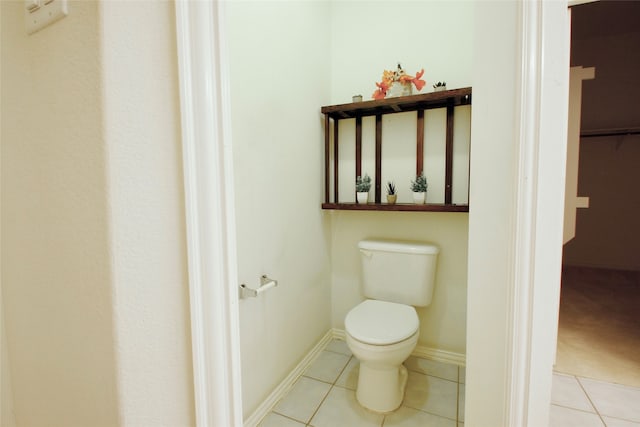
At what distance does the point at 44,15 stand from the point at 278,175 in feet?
3.48

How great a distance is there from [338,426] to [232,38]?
1768 mm

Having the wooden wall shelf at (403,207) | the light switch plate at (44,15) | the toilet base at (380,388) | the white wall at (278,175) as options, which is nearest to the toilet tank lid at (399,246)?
the wooden wall shelf at (403,207)

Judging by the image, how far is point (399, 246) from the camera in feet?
5.76

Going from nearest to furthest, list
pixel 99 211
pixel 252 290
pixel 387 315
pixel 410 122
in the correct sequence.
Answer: pixel 99 211, pixel 252 290, pixel 387 315, pixel 410 122

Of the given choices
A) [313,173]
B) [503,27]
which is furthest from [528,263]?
[313,173]

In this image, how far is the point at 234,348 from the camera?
0.61 metres

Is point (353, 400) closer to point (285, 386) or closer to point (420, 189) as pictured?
point (285, 386)

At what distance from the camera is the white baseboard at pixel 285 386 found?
1400 mm

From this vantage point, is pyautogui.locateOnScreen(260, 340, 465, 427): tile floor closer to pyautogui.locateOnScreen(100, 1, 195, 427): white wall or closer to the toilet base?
the toilet base

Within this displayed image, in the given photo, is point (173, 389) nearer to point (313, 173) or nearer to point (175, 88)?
point (175, 88)

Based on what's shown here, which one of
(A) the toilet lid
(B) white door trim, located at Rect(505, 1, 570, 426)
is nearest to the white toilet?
(A) the toilet lid

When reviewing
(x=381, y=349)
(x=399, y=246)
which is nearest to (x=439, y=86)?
(x=399, y=246)

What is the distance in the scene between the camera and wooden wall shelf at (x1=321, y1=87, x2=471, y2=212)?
160 cm

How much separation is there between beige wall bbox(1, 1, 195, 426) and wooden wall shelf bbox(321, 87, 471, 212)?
136 centimetres
